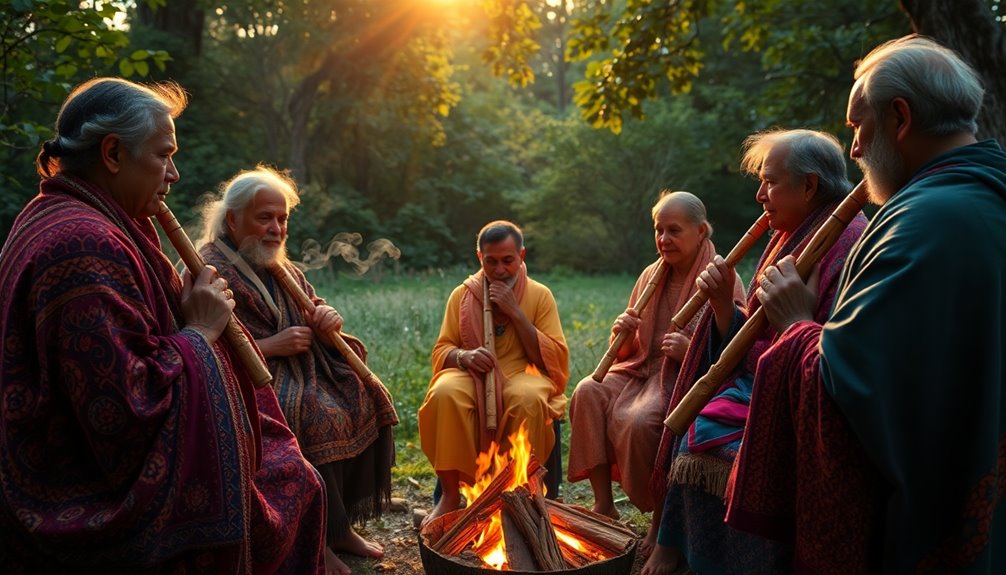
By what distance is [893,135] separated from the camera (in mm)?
2842

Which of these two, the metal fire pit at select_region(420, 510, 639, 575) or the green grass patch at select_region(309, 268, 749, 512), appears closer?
the metal fire pit at select_region(420, 510, 639, 575)

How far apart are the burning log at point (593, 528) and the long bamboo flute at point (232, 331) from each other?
5.68ft

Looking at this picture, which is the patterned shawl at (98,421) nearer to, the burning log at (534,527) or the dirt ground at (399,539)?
the burning log at (534,527)

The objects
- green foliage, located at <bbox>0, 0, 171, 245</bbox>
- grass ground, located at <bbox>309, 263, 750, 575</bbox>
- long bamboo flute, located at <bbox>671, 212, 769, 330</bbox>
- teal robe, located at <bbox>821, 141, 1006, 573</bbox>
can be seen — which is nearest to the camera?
teal robe, located at <bbox>821, 141, 1006, 573</bbox>

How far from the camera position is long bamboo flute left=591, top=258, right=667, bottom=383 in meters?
5.07

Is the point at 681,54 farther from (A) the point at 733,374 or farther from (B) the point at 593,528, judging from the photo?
(B) the point at 593,528

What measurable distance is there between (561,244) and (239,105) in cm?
987

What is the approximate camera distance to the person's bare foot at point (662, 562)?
177 inches

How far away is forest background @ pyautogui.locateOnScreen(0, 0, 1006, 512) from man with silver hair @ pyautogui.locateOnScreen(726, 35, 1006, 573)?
562cm

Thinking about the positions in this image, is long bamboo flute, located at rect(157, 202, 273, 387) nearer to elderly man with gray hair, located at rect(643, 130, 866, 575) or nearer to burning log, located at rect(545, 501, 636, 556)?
burning log, located at rect(545, 501, 636, 556)

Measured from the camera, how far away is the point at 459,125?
28.1 meters

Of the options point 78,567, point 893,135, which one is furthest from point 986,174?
point 78,567

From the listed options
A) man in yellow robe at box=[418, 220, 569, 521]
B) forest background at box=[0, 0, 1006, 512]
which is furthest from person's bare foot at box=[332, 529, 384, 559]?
forest background at box=[0, 0, 1006, 512]

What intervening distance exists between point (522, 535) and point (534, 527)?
0.24ft
